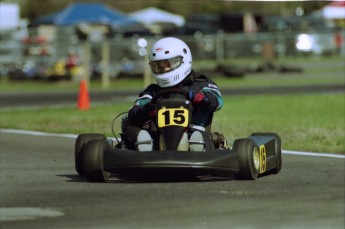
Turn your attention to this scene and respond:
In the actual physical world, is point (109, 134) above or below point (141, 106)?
below

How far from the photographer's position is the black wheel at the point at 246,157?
9672 millimetres

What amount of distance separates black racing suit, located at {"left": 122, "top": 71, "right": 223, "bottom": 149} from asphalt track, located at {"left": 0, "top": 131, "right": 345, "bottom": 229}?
487 millimetres

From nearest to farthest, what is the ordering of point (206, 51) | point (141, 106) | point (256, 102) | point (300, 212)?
1. point (300, 212)
2. point (141, 106)
3. point (256, 102)
4. point (206, 51)

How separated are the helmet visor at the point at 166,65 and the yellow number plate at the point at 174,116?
0.62 meters

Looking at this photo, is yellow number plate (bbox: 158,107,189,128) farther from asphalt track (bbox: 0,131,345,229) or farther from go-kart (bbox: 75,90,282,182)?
asphalt track (bbox: 0,131,345,229)

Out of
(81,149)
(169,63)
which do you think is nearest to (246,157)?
(169,63)

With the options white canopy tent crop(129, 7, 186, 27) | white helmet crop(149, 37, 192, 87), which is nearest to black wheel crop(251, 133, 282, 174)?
white helmet crop(149, 37, 192, 87)

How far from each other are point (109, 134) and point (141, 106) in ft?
20.4

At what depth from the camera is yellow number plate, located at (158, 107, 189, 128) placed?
9.70m

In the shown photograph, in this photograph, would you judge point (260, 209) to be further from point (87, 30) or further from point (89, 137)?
point (87, 30)

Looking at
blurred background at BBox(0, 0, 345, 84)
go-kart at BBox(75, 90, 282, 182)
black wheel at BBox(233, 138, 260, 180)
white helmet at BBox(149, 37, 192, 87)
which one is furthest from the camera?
blurred background at BBox(0, 0, 345, 84)

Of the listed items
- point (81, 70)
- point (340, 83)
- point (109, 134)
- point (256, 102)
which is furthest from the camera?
point (81, 70)

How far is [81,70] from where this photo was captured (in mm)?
37312

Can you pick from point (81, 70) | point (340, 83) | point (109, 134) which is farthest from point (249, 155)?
point (81, 70)
